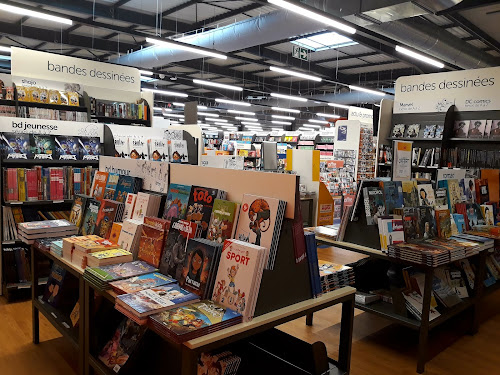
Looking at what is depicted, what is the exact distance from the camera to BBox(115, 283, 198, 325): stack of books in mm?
1595

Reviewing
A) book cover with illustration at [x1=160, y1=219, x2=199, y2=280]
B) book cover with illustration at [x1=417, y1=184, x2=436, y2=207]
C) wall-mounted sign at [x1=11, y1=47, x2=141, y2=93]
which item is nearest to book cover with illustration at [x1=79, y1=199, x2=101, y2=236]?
book cover with illustration at [x1=160, y1=219, x2=199, y2=280]

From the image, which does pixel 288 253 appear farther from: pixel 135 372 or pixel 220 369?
pixel 135 372

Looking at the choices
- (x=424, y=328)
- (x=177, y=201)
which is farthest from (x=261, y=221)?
(x=424, y=328)

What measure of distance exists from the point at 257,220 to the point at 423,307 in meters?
1.67

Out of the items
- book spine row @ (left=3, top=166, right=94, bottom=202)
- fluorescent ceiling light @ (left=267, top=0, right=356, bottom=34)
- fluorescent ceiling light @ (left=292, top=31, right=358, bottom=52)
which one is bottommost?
book spine row @ (left=3, top=166, right=94, bottom=202)

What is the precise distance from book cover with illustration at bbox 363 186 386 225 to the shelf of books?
2.99 feet

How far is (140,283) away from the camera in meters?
1.92

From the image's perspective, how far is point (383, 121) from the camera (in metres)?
6.70

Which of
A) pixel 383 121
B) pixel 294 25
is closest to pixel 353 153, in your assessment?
pixel 383 121

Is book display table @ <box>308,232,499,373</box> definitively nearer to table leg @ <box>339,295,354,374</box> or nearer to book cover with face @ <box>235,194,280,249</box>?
table leg @ <box>339,295,354,374</box>

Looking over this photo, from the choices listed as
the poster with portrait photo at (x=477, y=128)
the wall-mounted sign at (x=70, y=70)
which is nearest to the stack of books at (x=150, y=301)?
the wall-mounted sign at (x=70, y=70)

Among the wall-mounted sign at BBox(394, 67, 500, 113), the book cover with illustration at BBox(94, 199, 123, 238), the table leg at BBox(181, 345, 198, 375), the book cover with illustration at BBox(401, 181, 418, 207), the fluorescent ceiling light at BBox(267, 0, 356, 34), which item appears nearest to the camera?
the table leg at BBox(181, 345, 198, 375)

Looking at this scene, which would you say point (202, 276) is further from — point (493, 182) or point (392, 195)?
point (493, 182)

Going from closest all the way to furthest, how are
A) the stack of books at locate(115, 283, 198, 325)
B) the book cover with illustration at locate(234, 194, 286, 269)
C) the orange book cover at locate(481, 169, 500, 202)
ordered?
the stack of books at locate(115, 283, 198, 325), the book cover with illustration at locate(234, 194, 286, 269), the orange book cover at locate(481, 169, 500, 202)
